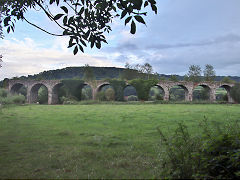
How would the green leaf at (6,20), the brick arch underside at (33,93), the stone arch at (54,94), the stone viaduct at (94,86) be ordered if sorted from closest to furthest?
the green leaf at (6,20) < the stone viaduct at (94,86) < the stone arch at (54,94) < the brick arch underside at (33,93)

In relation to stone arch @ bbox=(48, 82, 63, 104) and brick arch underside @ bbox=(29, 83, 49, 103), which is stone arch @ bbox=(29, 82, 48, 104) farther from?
stone arch @ bbox=(48, 82, 63, 104)

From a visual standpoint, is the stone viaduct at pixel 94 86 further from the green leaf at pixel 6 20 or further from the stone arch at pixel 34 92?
the green leaf at pixel 6 20

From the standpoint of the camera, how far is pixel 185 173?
2.30 meters

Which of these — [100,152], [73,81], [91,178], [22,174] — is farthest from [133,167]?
[73,81]

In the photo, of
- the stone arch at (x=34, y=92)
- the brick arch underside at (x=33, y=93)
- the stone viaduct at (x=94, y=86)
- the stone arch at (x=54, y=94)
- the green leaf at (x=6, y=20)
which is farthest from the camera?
the brick arch underside at (x=33, y=93)

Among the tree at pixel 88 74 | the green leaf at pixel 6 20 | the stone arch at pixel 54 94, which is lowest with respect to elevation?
the stone arch at pixel 54 94

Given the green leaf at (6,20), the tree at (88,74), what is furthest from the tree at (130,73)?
the green leaf at (6,20)

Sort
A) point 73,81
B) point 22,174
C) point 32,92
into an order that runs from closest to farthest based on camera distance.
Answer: point 22,174, point 73,81, point 32,92

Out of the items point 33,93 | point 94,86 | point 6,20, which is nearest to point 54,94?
point 33,93

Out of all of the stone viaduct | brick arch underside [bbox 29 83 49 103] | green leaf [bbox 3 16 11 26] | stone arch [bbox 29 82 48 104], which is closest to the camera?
green leaf [bbox 3 16 11 26]

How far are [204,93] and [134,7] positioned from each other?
122 ft

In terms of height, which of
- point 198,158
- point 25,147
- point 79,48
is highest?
point 79,48

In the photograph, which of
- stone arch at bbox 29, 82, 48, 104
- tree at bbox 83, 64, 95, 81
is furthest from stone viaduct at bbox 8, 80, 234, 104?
tree at bbox 83, 64, 95, 81

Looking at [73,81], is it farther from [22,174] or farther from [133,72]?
[22,174]
